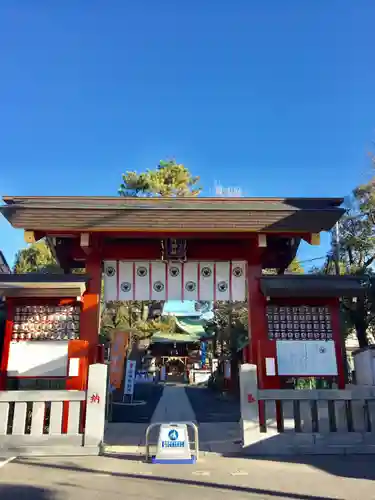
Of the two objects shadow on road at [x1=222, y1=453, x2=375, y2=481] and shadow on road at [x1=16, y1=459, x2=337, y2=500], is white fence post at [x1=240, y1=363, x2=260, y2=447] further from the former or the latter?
shadow on road at [x1=16, y1=459, x2=337, y2=500]

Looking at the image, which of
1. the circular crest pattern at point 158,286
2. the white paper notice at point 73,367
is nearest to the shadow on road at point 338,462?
the white paper notice at point 73,367

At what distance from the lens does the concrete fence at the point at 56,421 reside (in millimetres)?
7879

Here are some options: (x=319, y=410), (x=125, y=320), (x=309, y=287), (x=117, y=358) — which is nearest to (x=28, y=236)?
(x=309, y=287)

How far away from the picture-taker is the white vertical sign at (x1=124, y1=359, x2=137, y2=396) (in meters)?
19.2

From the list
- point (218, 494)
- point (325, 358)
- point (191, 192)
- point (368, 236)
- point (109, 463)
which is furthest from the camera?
point (191, 192)

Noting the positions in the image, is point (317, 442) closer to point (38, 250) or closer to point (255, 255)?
point (255, 255)

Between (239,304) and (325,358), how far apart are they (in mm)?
13271

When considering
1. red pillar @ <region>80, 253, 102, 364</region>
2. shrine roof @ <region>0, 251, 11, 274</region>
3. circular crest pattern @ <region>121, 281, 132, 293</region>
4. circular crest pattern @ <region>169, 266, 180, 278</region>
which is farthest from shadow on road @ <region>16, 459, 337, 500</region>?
shrine roof @ <region>0, 251, 11, 274</region>

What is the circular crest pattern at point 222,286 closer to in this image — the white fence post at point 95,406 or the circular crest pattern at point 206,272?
the circular crest pattern at point 206,272

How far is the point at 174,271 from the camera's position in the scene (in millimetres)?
10320

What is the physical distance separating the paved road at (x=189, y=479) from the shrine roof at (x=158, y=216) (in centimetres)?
460

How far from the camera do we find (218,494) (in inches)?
211

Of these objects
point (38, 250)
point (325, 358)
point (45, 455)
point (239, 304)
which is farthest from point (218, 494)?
point (38, 250)

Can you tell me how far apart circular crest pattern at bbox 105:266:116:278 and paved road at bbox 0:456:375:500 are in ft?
13.8
